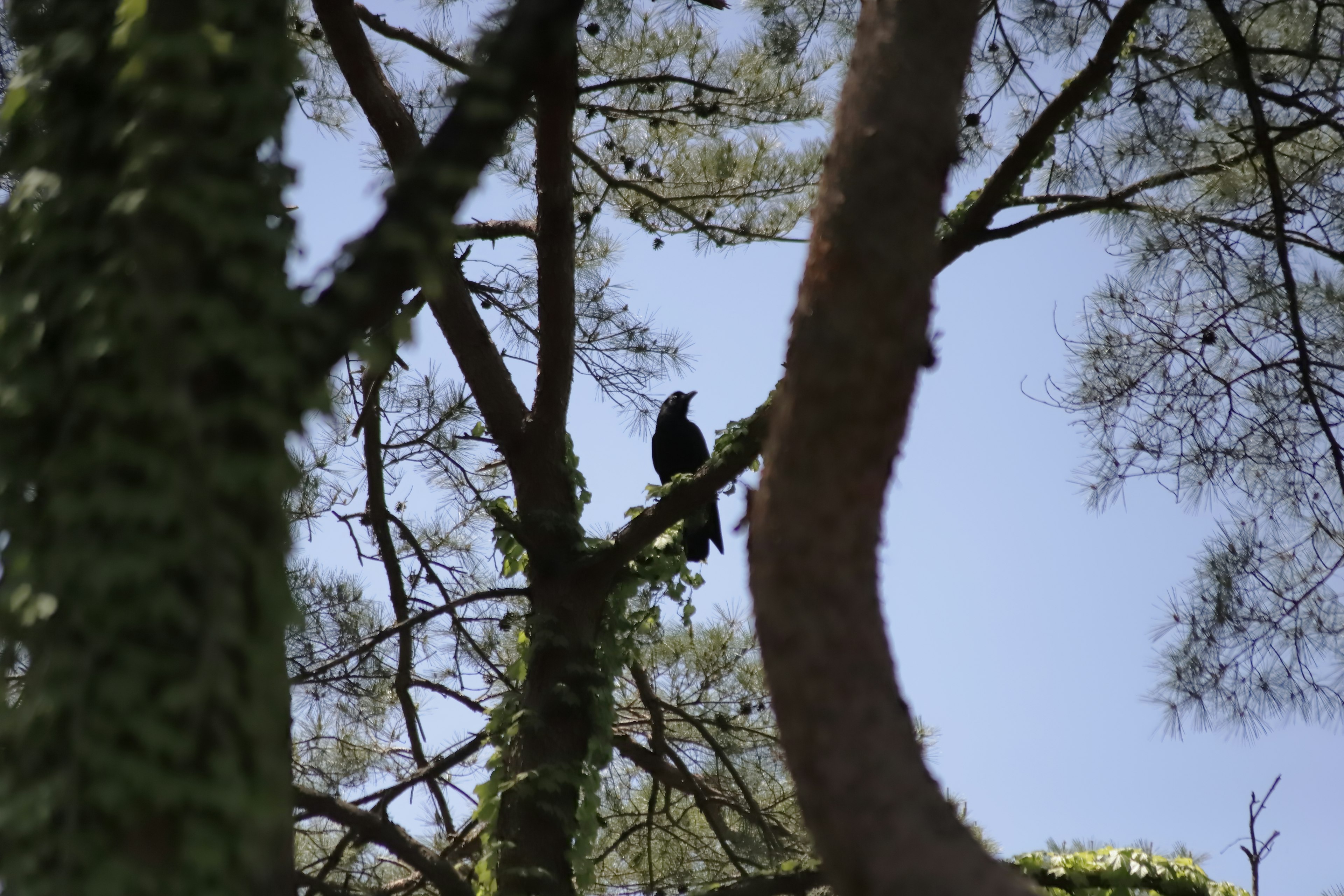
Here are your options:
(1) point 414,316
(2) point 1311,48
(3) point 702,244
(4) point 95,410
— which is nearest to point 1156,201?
(2) point 1311,48

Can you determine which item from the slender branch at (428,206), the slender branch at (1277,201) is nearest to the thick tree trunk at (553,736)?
the slender branch at (428,206)

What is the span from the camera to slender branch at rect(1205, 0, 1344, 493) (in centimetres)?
283

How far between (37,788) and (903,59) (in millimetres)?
1542

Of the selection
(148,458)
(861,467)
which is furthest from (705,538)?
(148,458)

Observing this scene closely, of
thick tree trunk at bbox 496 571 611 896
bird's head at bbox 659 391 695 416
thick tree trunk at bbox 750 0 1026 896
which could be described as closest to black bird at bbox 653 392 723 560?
bird's head at bbox 659 391 695 416

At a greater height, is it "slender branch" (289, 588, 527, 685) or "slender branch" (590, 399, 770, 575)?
"slender branch" (590, 399, 770, 575)

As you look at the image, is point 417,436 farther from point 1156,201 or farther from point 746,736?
point 1156,201

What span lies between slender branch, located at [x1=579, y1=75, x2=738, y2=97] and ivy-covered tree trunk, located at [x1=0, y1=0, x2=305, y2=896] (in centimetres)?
215

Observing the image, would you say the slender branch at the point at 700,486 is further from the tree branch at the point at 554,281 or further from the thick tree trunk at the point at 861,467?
the thick tree trunk at the point at 861,467

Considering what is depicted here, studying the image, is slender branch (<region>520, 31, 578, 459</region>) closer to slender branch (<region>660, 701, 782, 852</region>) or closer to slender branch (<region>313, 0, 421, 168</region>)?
slender branch (<region>313, 0, 421, 168</region>)

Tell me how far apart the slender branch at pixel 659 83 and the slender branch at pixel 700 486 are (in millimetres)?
1203

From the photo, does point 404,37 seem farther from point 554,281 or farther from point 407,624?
point 407,624

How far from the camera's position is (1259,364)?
3254 mm

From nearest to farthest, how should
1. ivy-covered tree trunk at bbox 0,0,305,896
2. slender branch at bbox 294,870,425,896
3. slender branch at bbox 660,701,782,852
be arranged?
ivy-covered tree trunk at bbox 0,0,305,896
slender branch at bbox 294,870,425,896
slender branch at bbox 660,701,782,852
